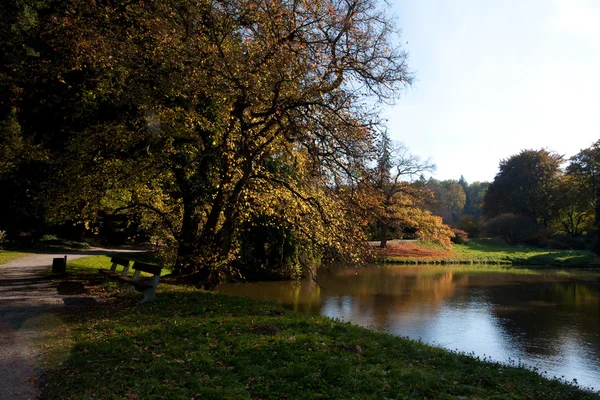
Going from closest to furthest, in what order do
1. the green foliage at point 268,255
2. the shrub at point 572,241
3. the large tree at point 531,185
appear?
the green foliage at point 268,255 → the shrub at point 572,241 → the large tree at point 531,185

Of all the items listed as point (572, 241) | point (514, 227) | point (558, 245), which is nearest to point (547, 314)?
point (558, 245)

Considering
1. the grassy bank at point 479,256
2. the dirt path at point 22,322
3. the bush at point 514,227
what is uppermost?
the bush at point 514,227

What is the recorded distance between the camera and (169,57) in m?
10.8

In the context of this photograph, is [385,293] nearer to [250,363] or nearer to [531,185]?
[250,363]

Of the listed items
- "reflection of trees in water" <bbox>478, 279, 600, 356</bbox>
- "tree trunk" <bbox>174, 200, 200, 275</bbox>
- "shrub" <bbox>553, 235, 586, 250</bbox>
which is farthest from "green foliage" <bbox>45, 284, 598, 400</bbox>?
"shrub" <bbox>553, 235, 586, 250</bbox>

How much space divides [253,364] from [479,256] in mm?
38487

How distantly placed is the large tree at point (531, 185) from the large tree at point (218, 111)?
50275mm

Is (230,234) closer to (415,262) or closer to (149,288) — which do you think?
(149,288)

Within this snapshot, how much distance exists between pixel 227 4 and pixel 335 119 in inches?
145

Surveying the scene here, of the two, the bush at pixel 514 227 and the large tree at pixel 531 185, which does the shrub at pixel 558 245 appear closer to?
the bush at pixel 514 227

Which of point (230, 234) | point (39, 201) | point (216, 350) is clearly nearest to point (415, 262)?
point (230, 234)

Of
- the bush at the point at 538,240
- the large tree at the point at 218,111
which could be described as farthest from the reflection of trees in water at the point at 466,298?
the bush at the point at 538,240

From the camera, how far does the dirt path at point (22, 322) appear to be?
5223 mm

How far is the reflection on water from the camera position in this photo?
11258 mm
